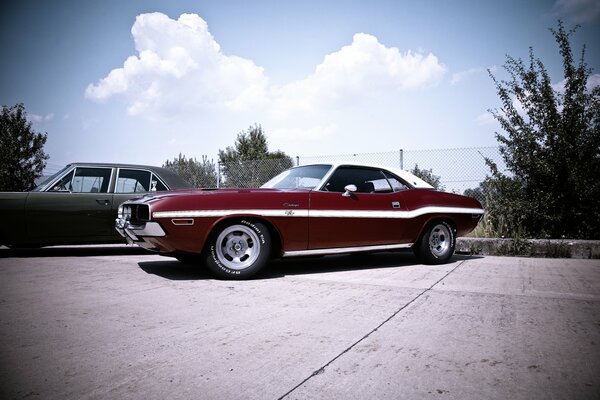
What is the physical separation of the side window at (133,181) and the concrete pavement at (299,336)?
2254 mm

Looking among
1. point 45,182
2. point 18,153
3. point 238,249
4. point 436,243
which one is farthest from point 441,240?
point 18,153

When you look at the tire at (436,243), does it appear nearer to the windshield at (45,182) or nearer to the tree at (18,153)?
the windshield at (45,182)

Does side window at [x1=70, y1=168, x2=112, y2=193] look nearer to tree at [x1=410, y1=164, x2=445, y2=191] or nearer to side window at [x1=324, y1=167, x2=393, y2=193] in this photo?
side window at [x1=324, y1=167, x2=393, y2=193]

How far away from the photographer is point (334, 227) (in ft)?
15.5

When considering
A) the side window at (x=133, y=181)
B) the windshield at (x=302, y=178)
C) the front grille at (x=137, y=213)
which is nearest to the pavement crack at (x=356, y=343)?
the windshield at (x=302, y=178)

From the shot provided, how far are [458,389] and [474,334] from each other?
86cm

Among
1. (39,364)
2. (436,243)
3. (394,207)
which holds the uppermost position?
(394,207)

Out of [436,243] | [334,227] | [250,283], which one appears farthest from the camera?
[436,243]

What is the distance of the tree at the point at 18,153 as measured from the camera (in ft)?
47.5

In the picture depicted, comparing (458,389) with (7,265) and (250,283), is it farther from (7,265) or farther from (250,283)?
(7,265)

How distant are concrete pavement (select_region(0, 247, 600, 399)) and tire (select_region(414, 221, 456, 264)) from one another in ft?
2.83

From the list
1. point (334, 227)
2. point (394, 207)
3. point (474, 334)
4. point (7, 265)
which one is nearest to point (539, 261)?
point (394, 207)

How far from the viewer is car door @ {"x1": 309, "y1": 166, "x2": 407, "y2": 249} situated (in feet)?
15.3

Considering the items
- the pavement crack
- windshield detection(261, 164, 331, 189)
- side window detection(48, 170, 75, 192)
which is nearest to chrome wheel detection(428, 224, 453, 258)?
the pavement crack
